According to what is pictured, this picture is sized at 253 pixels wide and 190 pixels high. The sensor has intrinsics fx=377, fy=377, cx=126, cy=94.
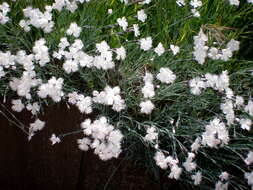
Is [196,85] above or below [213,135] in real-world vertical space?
above

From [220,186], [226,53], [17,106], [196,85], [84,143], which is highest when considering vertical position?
[226,53]

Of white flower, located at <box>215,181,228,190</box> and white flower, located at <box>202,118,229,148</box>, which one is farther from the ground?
white flower, located at <box>202,118,229,148</box>

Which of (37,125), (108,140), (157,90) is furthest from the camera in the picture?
(157,90)

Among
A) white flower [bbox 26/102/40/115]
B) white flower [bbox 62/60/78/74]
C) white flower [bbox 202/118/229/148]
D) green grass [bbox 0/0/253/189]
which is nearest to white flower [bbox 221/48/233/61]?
green grass [bbox 0/0/253/189]

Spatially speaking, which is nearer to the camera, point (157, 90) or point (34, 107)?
point (34, 107)

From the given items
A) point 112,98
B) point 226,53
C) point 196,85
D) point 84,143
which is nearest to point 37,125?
point 84,143

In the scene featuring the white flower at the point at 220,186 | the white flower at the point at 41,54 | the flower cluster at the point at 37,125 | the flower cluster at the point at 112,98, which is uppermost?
the white flower at the point at 41,54

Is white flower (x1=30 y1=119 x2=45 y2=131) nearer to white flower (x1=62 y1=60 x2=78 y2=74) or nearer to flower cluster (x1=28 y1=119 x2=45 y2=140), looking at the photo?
flower cluster (x1=28 y1=119 x2=45 y2=140)

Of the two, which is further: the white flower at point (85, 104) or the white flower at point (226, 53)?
the white flower at point (226, 53)

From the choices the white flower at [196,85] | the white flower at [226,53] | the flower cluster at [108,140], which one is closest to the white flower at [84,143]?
the flower cluster at [108,140]

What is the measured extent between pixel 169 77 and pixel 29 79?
46cm

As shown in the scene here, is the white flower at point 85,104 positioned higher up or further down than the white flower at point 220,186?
higher up

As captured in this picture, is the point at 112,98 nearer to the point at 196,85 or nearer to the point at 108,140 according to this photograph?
the point at 108,140

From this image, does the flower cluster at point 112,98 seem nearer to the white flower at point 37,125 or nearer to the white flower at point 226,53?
the white flower at point 37,125
